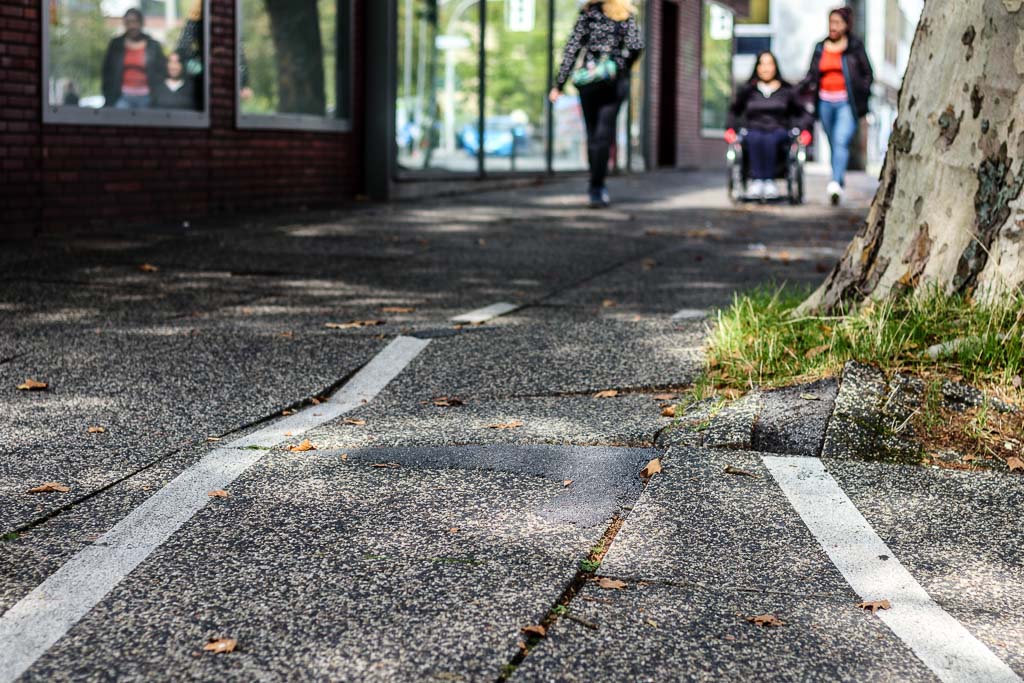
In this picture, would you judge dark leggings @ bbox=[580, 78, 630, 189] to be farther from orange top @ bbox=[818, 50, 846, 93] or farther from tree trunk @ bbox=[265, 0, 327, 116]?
tree trunk @ bbox=[265, 0, 327, 116]

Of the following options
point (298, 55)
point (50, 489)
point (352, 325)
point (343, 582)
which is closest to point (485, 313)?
point (352, 325)

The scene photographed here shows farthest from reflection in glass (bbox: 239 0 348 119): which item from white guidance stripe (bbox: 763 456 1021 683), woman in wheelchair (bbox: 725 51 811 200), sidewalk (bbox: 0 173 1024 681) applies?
white guidance stripe (bbox: 763 456 1021 683)

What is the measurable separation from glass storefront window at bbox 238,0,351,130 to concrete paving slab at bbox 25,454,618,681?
10.0 metres

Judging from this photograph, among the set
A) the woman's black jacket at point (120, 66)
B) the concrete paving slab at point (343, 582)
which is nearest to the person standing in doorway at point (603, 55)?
the woman's black jacket at point (120, 66)

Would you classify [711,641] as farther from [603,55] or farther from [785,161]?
[785,161]

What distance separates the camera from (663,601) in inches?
125

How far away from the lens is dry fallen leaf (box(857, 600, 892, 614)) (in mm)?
3172

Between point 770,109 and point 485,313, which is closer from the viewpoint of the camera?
point 485,313

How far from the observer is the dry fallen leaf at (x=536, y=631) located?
2.96 meters

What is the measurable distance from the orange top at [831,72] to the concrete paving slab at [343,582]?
1198cm

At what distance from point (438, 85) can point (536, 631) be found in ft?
48.0

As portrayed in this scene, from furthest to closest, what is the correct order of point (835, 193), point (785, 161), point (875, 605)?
point (835, 193) → point (785, 161) → point (875, 605)

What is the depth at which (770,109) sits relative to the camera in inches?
602

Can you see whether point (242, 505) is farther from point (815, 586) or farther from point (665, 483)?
point (815, 586)
